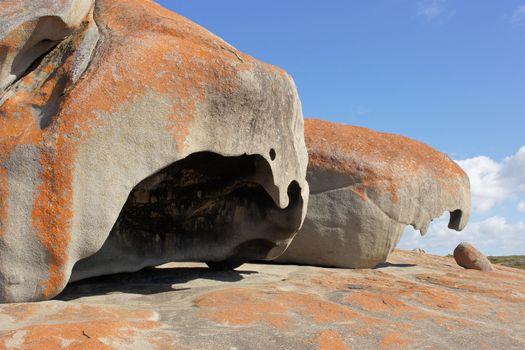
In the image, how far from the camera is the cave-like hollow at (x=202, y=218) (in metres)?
5.30

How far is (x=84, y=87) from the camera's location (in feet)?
12.4

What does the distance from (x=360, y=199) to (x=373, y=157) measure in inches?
28.4

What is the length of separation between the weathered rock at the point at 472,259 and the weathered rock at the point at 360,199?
1220mm

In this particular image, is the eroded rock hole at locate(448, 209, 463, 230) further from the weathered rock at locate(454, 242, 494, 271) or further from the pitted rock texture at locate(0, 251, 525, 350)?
the pitted rock texture at locate(0, 251, 525, 350)

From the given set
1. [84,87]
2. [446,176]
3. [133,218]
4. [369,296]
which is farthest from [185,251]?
[446,176]

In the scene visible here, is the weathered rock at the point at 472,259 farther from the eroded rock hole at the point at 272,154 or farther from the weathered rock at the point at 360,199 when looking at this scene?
the eroded rock hole at the point at 272,154

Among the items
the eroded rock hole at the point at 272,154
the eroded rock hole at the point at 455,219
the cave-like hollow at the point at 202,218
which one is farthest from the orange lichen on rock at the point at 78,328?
the eroded rock hole at the point at 455,219

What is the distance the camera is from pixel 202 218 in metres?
5.92

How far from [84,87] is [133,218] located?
1962 millimetres

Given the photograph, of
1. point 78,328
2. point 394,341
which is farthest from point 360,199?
point 78,328

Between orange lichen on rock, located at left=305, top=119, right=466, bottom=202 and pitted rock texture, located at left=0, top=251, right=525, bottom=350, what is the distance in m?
1.78

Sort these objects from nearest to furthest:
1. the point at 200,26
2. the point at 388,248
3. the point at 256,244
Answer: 1. the point at 200,26
2. the point at 256,244
3. the point at 388,248

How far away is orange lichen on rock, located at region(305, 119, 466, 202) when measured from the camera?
7.50 m

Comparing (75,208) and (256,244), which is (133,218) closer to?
(256,244)
